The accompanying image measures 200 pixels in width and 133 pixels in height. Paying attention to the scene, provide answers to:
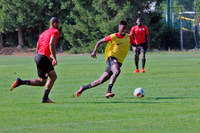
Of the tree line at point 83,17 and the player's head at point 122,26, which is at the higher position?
the player's head at point 122,26

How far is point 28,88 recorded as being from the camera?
56.6ft

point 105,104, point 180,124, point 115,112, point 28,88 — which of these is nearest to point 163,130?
point 180,124

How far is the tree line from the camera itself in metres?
49.0

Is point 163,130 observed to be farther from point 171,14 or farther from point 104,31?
point 171,14

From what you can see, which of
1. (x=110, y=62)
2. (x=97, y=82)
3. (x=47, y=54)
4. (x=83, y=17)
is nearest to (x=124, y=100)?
(x=97, y=82)

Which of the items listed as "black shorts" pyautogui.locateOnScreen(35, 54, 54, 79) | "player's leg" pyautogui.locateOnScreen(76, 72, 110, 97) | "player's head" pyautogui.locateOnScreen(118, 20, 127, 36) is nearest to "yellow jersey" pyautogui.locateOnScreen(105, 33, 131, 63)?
"player's head" pyautogui.locateOnScreen(118, 20, 127, 36)

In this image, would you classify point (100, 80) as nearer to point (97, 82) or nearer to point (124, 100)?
point (97, 82)

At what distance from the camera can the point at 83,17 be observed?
5053cm

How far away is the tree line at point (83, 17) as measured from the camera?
49.0 m

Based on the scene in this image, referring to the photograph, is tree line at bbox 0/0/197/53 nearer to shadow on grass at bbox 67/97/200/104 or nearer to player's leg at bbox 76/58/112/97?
player's leg at bbox 76/58/112/97

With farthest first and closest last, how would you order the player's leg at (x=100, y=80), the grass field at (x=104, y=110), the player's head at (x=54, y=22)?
1. the player's leg at (x=100, y=80)
2. the player's head at (x=54, y=22)
3. the grass field at (x=104, y=110)

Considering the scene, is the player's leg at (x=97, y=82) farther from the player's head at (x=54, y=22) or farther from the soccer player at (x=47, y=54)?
the player's head at (x=54, y=22)

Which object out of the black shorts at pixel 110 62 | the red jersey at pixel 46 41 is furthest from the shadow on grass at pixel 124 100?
the red jersey at pixel 46 41

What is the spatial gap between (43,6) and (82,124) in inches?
1716
